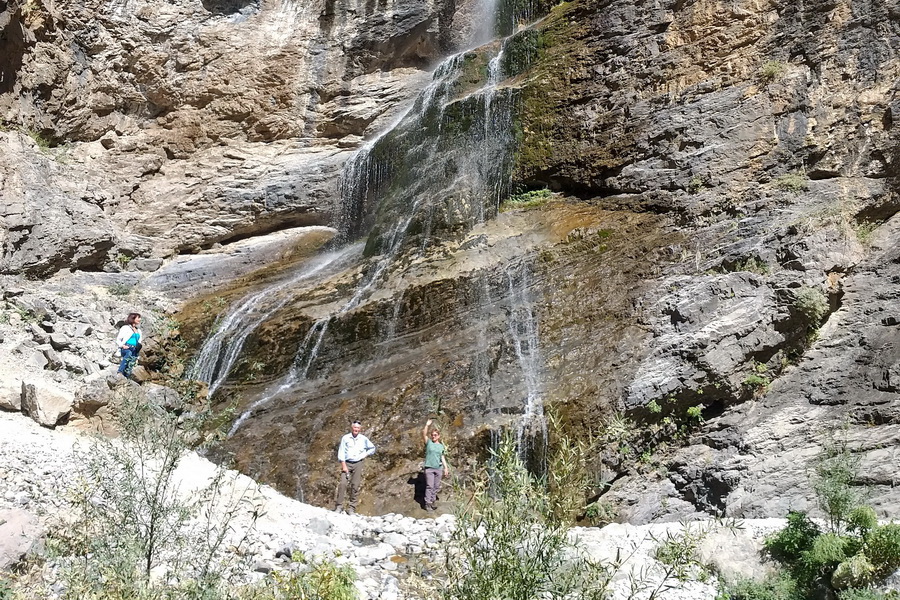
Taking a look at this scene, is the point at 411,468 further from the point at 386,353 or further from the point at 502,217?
the point at 502,217

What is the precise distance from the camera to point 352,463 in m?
10.2

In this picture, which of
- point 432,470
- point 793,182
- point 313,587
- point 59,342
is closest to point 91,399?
point 59,342

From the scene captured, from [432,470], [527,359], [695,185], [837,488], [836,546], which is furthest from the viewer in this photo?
[695,185]

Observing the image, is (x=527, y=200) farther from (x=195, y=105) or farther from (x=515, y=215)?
(x=195, y=105)

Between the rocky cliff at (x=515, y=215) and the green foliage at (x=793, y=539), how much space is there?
93cm

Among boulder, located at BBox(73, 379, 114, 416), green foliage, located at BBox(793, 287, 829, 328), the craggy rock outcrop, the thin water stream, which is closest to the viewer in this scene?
the craggy rock outcrop

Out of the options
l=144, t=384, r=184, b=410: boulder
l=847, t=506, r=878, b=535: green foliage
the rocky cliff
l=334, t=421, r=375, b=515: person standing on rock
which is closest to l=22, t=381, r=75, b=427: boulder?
l=144, t=384, r=184, b=410: boulder

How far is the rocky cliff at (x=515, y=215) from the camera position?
10.2 metres

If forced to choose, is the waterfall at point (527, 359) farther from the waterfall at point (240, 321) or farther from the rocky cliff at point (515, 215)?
the waterfall at point (240, 321)

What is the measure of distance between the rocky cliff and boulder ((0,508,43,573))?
437cm

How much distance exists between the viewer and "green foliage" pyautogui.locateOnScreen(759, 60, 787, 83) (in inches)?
515

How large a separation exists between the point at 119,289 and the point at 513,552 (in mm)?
14792

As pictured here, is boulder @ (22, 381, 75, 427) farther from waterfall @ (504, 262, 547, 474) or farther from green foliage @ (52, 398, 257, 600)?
waterfall @ (504, 262, 547, 474)

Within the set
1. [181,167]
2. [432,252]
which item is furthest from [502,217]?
Result: [181,167]
